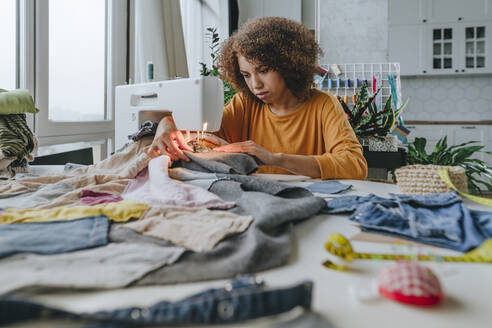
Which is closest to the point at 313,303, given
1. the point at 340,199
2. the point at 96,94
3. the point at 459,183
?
the point at 340,199

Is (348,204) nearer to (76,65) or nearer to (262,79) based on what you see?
(262,79)

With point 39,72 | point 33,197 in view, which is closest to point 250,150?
point 33,197

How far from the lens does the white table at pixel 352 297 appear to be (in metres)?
0.36

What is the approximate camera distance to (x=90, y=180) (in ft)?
3.06

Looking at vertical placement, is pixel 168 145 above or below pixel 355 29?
below

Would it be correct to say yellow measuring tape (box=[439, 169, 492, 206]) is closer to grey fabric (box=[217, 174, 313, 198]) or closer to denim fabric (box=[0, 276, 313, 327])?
grey fabric (box=[217, 174, 313, 198])

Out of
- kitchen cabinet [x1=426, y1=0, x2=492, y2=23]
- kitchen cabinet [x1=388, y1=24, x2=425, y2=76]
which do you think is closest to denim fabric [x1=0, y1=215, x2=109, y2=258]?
kitchen cabinet [x1=388, y1=24, x2=425, y2=76]

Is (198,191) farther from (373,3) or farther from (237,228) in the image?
(373,3)

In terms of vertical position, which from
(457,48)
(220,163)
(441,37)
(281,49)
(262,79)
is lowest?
(220,163)

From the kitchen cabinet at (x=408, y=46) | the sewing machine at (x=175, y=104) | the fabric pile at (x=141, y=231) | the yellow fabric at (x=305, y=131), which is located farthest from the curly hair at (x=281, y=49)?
the kitchen cabinet at (x=408, y=46)

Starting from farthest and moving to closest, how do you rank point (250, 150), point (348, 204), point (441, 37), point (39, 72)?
1. point (441, 37)
2. point (39, 72)
3. point (250, 150)
4. point (348, 204)

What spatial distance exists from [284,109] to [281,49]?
32 cm

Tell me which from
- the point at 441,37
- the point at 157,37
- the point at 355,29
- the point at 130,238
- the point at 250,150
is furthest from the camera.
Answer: the point at 441,37

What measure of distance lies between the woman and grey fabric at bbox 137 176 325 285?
1.94 ft
